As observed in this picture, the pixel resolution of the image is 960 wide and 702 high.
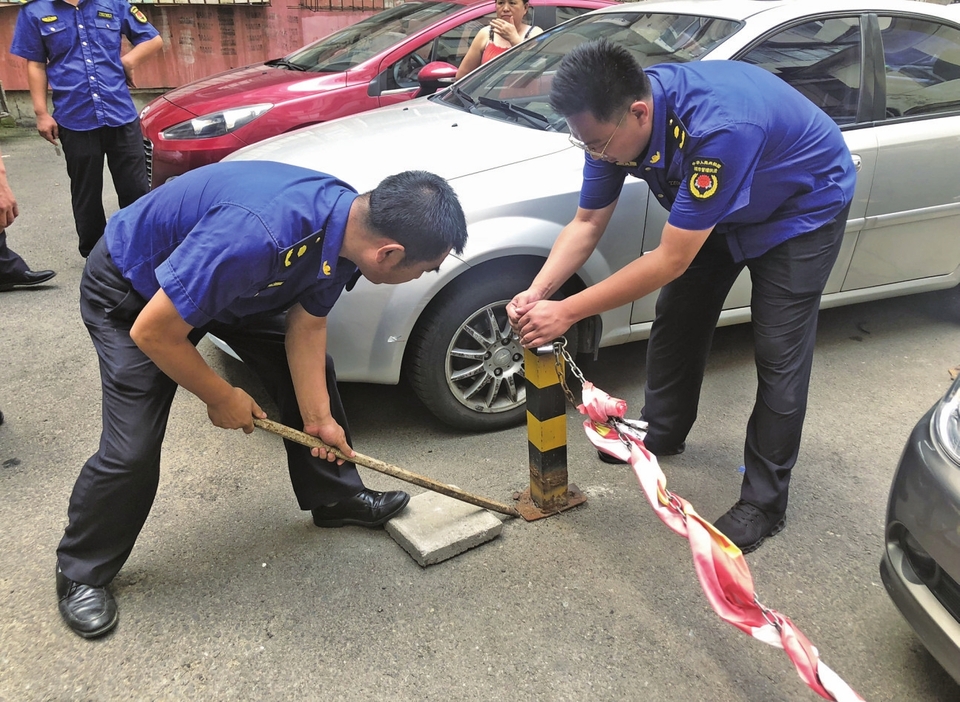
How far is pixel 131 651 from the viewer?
6.87ft

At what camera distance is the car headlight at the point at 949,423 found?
1878mm

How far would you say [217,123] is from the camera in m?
4.57

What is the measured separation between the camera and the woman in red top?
4520mm

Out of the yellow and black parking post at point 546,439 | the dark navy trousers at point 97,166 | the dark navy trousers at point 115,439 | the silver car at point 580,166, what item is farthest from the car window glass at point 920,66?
the dark navy trousers at point 97,166

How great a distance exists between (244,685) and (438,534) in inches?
29.4

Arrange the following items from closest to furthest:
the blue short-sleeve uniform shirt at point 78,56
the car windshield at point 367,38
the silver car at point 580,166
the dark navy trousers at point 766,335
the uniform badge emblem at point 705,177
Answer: the uniform badge emblem at point 705,177 < the dark navy trousers at point 766,335 < the silver car at point 580,166 < the blue short-sleeve uniform shirt at point 78,56 < the car windshield at point 367,38

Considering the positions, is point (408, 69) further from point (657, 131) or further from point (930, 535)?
point (930, 535)

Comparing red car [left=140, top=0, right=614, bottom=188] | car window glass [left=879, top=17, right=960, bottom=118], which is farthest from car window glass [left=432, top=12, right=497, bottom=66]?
car window glass [left=879, top=17, right=960, bottom=118]

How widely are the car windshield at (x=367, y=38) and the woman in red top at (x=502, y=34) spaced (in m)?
0.73

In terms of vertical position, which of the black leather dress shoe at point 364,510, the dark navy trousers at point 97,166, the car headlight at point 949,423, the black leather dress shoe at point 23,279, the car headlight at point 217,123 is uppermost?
the car headlight at point 217,123

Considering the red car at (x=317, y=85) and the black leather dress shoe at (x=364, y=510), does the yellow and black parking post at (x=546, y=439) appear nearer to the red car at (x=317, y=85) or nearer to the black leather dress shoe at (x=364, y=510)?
the black leather dress shoe at (x=364, y=510)

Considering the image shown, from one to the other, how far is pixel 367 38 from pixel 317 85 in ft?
2.53

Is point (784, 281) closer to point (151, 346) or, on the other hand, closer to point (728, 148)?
point (728, 148)

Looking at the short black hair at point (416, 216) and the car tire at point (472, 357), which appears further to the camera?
the car tire at point (472, 357)
